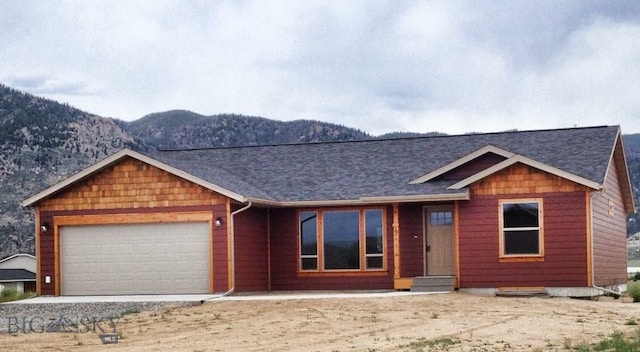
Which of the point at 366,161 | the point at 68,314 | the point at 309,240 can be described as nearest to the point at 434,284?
the point at 309,240

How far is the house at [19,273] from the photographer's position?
185 feet

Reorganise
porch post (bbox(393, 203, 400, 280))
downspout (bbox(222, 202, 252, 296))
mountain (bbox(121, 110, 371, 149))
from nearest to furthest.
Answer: downspout (bbox(222, 202, 252, 296))
porch post (bbox(393, 203, 400, 280))
mountain (bbox(121, 110, 371, 149))

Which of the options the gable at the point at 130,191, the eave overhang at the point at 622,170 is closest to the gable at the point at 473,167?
the eave overhang at the point at 622,170

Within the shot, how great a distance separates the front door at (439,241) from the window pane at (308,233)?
2.98 m

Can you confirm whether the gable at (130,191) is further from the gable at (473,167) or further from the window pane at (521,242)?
the window pane at (521,242)

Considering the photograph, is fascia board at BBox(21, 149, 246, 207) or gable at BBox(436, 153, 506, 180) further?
gable at BBox(436, 153, 506, 180)

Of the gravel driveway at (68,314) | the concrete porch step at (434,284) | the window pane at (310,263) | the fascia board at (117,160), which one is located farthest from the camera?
the window pane at (310,263)

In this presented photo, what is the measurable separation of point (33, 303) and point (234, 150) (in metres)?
10.4

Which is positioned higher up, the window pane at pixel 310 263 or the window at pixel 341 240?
the window at pixel 341 240

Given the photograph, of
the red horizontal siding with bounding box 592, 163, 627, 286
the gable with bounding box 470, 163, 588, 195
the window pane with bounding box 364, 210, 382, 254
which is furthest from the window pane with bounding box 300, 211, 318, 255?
the red horizontal siding with bounding box 592, 163, 627, 286

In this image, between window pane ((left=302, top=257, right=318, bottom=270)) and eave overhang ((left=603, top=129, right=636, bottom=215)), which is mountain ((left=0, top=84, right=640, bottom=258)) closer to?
window pane ((left=302, top=257, right=318, bottom=270))

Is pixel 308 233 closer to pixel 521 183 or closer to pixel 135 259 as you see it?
pixel 135 259

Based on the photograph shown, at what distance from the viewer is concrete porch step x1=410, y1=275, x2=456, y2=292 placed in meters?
25.8

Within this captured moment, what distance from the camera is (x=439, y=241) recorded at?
27.4 meters
